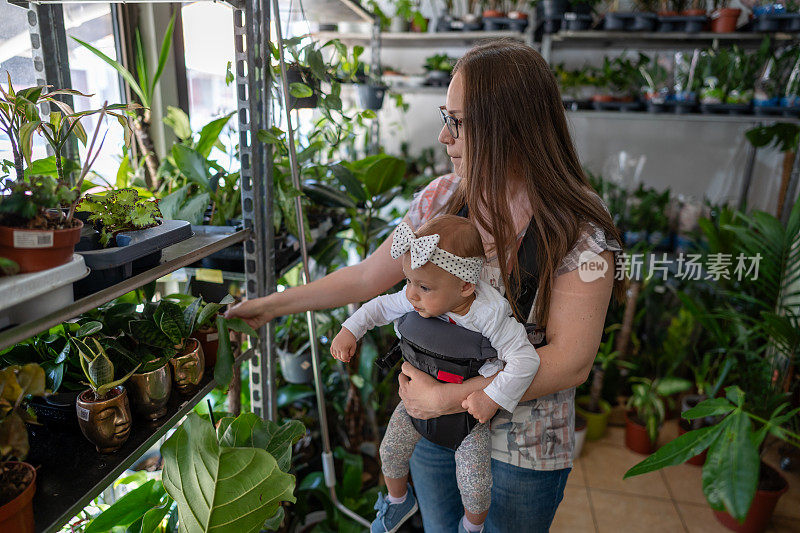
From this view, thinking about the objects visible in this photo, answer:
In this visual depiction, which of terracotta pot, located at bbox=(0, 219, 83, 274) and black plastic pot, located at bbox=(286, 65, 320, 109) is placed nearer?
terracotta pot, located at bbox=(0, 219, 83, 274)

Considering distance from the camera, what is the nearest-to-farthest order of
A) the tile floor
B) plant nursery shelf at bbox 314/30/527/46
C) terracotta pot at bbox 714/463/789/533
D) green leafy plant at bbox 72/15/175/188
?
green leafy plant at bbox 72/15/175/188 → terracotta pot at bbox 714/463/789/533 → the tile floor → plant nursery shelf at bbox 314/30/527/46

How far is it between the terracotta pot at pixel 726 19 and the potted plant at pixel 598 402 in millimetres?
1868

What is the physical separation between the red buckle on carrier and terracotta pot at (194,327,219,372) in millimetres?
493

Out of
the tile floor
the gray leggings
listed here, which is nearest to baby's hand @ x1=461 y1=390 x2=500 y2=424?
the gray leggings

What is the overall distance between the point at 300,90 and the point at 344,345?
0.69m

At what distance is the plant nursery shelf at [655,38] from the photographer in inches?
120

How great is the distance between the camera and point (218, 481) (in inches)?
36.0

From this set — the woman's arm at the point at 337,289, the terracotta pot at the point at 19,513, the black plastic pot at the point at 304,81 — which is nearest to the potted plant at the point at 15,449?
the terracotta pot at the point at 19,513

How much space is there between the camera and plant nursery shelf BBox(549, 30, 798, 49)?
120 inches

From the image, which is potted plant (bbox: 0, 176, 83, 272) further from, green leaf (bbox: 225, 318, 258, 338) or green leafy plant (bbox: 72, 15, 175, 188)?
green leafy plant (bbox: 72, 15, 175, 188)

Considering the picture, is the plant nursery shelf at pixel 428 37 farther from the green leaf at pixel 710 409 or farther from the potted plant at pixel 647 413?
the green leaf at pixel 710 409

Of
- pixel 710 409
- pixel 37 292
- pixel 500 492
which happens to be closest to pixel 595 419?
pixel 710 409

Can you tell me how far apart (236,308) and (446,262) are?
0.53 m

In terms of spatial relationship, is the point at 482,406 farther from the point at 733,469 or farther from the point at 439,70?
the point at 439,70
